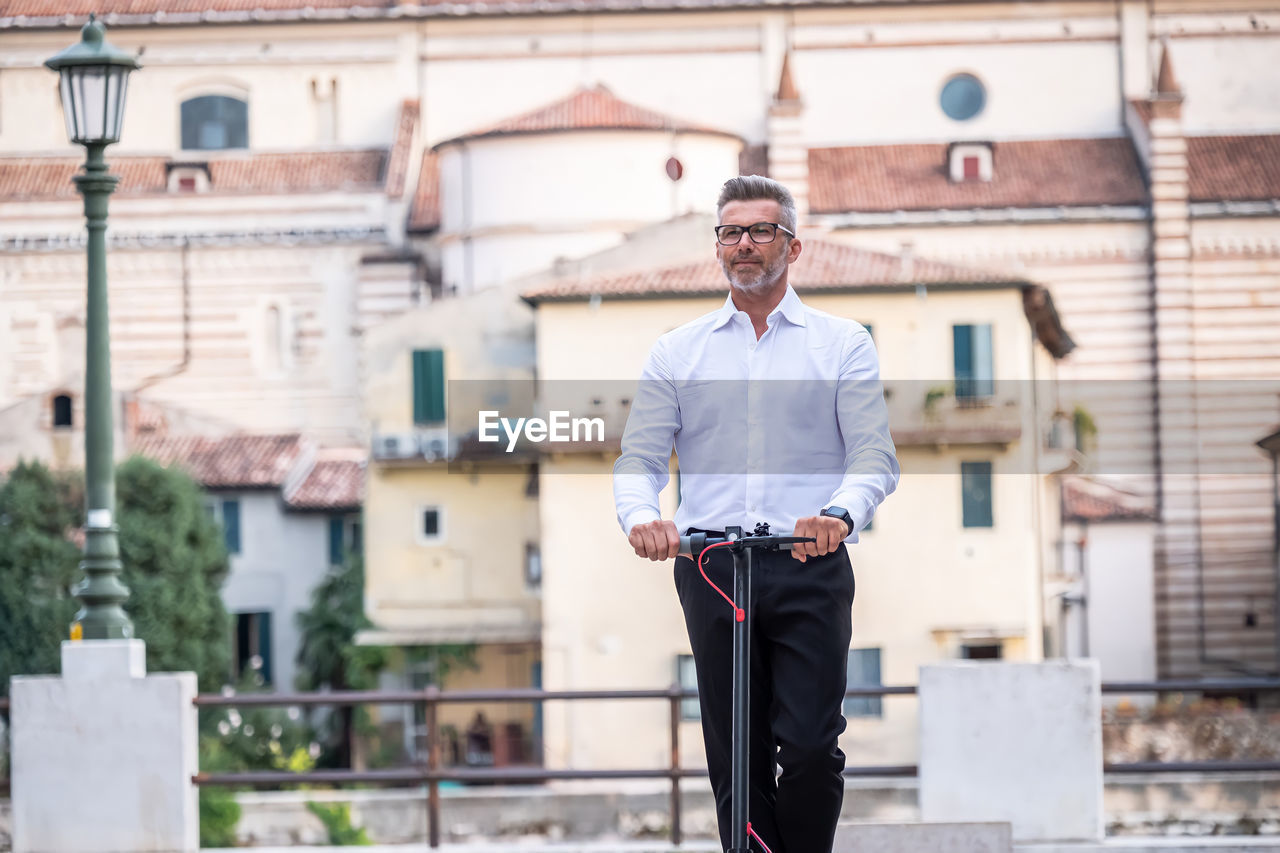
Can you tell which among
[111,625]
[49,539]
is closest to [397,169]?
[49,539]

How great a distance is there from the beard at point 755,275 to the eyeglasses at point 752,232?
0.16ft

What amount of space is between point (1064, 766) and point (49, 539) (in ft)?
72.8

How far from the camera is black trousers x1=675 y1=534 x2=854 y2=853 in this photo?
3561mm

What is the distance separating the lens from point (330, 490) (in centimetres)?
2881

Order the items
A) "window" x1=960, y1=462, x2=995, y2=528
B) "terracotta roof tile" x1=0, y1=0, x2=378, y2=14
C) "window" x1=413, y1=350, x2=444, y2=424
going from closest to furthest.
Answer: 1. "window" x1=960, y1=462, x2=995, y2=528
2. "window" x1=413, y1=350, x2=444, y2=424
3. "terracotta roof tile" x1=0, y1=0, x2=378, y2=14

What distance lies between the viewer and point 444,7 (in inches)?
1225

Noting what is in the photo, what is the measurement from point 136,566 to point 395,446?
4.09 meters

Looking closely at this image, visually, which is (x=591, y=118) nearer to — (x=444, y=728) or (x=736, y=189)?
(x=444, y=728)

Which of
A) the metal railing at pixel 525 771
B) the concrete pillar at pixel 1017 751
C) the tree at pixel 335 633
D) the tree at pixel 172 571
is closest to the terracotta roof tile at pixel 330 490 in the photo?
the tree at pixel 335 633

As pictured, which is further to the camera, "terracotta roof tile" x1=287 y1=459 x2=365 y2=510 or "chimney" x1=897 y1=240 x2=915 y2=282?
"terracotta roof tile" x1=287 y1=459 x2=365 y2=510

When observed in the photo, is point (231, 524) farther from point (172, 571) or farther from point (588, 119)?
point (588, 119)

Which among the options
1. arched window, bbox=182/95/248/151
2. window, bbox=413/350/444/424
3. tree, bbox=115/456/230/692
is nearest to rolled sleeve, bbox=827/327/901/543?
window, bbox=413/350/444/424

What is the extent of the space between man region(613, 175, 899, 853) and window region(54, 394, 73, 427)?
26.8 metres

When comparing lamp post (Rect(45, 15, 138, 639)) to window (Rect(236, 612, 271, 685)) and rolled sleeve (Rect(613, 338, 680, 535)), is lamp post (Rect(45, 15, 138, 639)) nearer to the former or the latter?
rolled sleeve (Rect(613, 338, 680, 535))
